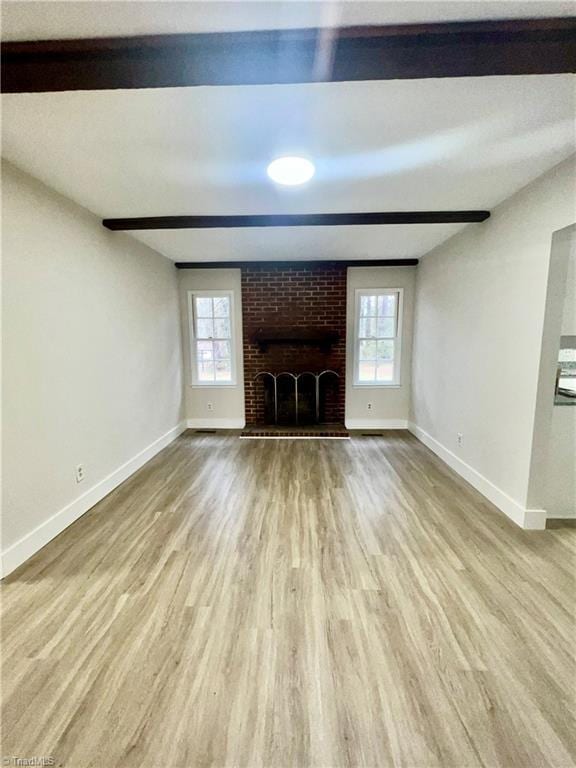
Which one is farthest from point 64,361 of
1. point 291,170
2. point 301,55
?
point 301,55

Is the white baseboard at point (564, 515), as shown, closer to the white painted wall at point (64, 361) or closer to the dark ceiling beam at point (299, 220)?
the dark ceiling beam at point (299, 220)

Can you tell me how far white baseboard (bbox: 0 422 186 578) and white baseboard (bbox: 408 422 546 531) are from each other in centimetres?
336

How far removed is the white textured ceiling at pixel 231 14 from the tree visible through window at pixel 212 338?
11.8 ft

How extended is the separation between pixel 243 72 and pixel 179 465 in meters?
3.27

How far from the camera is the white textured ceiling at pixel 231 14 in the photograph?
1012 mm

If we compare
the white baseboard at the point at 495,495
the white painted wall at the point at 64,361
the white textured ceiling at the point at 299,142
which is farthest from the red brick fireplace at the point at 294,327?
the white textured ceiling at the point at 299,142

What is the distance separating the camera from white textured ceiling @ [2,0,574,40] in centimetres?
101

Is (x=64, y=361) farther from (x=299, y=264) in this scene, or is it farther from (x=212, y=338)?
(x=299, y=264)

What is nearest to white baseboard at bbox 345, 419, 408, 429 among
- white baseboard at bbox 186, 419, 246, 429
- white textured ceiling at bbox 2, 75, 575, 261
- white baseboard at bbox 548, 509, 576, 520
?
white baseboard at bbox 186, 419, 246, 429

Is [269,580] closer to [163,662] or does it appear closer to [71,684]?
[163,662]

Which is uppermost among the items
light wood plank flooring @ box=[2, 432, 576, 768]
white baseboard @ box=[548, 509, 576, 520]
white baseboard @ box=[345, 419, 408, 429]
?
white baseboard @ box=[345, 419, 408, 429]

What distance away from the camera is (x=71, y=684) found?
1241 mm

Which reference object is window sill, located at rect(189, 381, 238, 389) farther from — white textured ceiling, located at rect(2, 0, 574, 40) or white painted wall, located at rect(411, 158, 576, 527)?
white textured ceiling, located at rect(2, 0, 574, 40)

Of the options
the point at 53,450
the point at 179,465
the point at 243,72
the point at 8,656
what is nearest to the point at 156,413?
the point at 179,465
